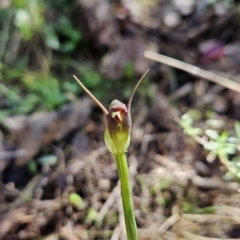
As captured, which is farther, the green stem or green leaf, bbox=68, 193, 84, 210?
green leaf, bbox=68, 193, 84, 210

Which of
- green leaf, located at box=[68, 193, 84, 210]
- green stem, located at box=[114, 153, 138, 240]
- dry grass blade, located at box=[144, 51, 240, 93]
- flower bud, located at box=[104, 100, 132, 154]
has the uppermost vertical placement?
dry grass blade, located at box=[144, 51, 240, 93]

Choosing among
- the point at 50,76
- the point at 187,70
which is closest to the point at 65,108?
the point at 50,76

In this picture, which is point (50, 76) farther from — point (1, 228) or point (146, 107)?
point (1, 228)

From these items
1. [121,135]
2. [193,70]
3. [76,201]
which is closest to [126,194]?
[121,135]

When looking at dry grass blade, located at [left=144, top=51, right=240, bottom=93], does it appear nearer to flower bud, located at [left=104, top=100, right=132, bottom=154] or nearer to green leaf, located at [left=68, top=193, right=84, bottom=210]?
green leaf, located at [left=68, top=193, right=84, bottom=210]

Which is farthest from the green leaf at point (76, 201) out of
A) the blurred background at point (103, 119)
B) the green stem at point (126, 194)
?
the green stem at point (126, 194)

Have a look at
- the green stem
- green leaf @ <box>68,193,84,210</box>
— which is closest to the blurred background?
green leaf @ <box>68,193,84,210</box>
